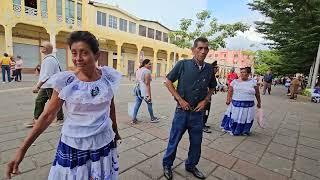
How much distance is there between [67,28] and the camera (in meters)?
21.7

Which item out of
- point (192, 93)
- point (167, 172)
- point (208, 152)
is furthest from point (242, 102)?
point (167, 172)

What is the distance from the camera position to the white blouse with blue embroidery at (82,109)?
172 cm

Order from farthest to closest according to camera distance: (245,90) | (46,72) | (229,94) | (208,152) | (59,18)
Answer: (59,18)
(229,94)
(245,90)
(46,72)
(208,152)

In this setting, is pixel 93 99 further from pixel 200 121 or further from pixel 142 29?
pixel 142 29

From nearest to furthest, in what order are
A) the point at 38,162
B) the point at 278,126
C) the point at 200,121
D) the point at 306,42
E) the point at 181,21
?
the point at 200,121, the point at 38,162, the point at 278,126, the point at 306,42, the point at 181,21

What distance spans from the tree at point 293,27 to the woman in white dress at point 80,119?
15150 millimetres

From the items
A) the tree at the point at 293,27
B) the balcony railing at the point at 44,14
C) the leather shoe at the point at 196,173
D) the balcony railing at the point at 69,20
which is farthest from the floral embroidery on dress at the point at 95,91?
the balcony railing at the point at 69,20

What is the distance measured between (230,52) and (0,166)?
70.9 metres

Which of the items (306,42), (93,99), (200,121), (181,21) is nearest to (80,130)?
(93,99)

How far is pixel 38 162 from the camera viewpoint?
3293 mm

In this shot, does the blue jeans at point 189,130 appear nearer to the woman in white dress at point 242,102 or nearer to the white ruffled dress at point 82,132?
A: the white ruffled dress at point 82,132

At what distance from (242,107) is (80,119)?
4233 millimetres

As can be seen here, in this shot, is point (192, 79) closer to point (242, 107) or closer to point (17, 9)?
point (242, 107)

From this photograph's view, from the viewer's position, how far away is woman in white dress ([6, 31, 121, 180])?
1.70 m
